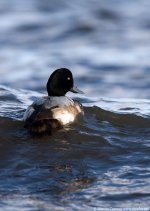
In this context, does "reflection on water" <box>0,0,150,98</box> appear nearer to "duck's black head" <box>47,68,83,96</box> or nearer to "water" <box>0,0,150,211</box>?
"water" <box>0,0,150,211</box>

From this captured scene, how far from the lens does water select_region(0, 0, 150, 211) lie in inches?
307

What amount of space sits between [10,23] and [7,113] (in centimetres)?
757

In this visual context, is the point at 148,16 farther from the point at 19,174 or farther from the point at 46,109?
the point at 19,174

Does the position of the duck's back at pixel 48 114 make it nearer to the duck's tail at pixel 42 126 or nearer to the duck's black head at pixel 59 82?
the duck's tail at pixel 42 126

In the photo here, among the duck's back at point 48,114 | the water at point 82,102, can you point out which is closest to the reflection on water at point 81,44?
the water at point 82,102

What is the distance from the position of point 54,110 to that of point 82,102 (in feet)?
8.51

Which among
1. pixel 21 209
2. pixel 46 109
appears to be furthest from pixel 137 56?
pixel 21 209

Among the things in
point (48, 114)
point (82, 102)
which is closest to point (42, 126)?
point (48, 114)

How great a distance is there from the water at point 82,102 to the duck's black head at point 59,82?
0.58m

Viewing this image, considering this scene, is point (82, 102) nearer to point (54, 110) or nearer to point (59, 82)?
point (59, 82)

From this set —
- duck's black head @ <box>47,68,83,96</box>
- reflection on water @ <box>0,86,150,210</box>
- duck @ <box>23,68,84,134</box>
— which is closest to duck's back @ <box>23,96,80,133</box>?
duck @ <box>23,68,84,134</box>

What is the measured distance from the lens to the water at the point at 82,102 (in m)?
7.80

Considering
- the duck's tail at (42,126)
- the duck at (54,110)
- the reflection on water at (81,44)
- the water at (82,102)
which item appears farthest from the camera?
the reflection on water at (81,44)

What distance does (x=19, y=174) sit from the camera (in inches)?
328
